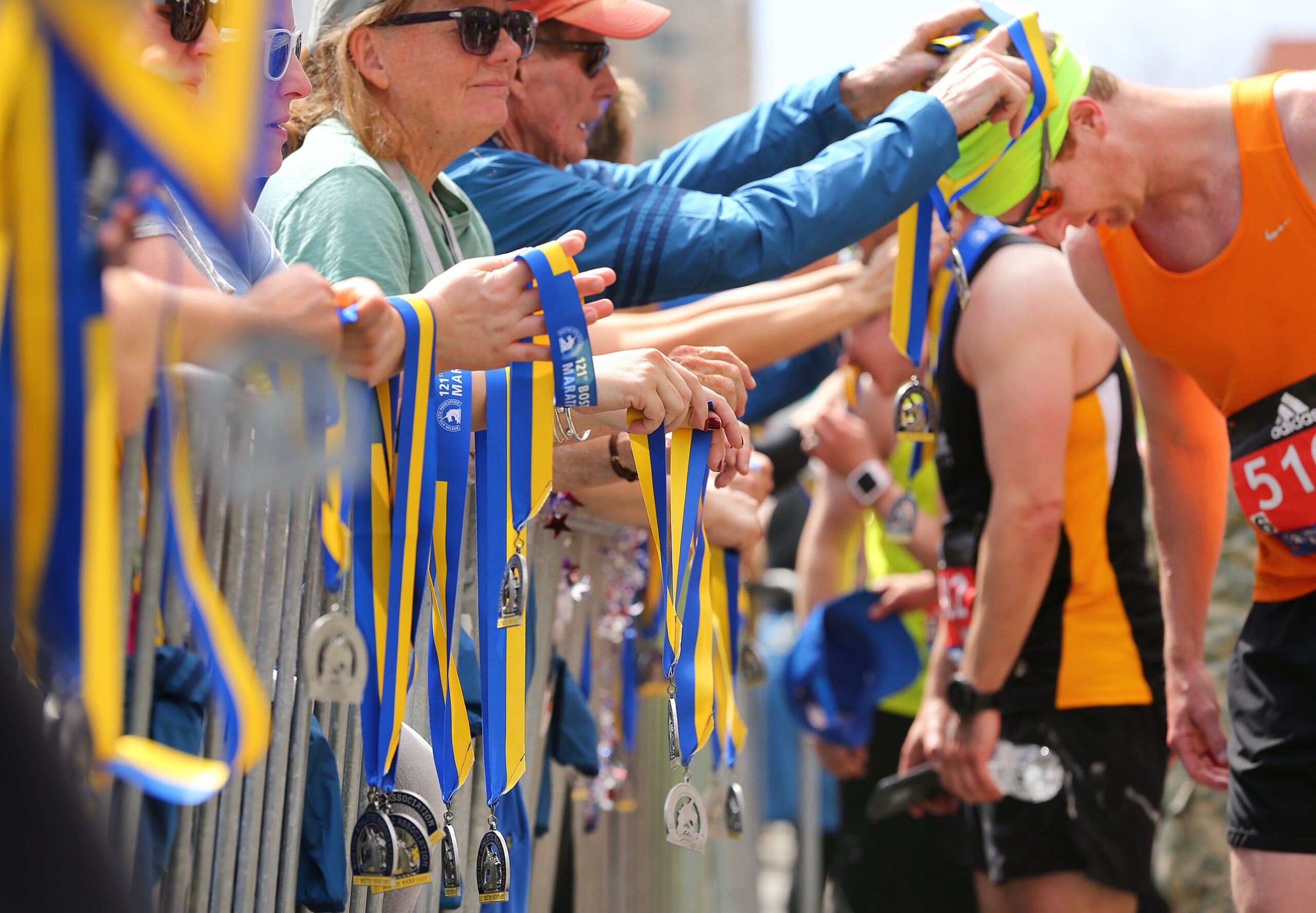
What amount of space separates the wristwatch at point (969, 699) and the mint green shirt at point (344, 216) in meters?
1.66

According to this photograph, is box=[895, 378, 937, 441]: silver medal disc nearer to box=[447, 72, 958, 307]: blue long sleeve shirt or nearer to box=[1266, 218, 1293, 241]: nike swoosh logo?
box=[447, 72, 958, 307]: blue long sleeve shirt

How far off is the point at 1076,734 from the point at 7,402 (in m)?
2.72

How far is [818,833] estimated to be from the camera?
19.0 ft

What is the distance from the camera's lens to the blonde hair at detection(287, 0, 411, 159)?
2.49 m

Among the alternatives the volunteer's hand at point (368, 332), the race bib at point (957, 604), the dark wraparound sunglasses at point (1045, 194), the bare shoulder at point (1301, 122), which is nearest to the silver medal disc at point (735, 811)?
the race bib at point (957, 604)

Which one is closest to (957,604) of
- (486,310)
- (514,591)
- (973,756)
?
(973,756)

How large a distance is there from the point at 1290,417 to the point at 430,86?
5.72 feet

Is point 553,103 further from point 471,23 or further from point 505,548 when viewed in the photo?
point 505,548

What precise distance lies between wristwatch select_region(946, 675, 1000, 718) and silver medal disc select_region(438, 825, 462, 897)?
1.64 metres

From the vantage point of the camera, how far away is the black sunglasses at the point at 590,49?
3240 millimetres

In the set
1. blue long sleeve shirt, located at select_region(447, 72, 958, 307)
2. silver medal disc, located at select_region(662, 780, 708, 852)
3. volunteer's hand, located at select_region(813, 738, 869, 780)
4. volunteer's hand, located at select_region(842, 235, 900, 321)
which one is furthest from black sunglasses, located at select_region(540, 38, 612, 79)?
volunteer's hand, located at select_region(813, 738, 869, 780)

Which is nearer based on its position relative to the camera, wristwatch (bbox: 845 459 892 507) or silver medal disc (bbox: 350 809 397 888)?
silver medal disc (bbox: 350 809 397 888)

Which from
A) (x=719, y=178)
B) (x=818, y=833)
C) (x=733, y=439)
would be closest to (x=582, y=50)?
(x=719, y=178)

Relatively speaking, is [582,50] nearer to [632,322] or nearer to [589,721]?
[632,322]
